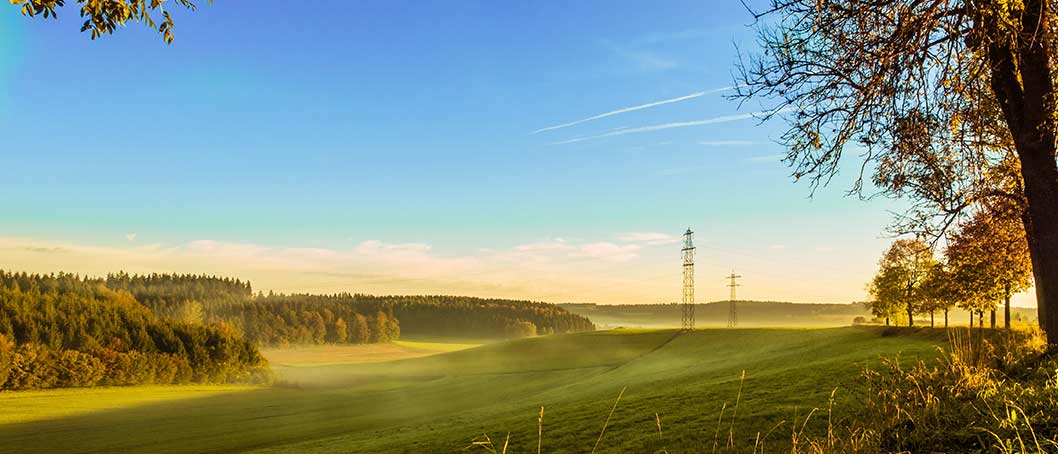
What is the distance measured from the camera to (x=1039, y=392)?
7.94 metres

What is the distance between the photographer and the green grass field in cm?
1708

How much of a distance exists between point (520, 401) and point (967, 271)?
2616cm

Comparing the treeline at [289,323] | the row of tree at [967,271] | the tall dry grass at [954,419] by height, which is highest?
the row of tree at [967,271]

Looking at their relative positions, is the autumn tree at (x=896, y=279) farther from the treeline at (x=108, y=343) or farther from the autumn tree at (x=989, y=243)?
the treeline at (x=108, y=343)

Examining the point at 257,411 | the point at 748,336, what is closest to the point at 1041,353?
the point at 748,336

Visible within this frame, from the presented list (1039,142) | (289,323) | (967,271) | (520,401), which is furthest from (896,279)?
(289,323)

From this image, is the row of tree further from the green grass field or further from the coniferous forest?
the coniferous forest

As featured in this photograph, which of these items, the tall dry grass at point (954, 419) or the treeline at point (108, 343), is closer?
the tall dry grass at point (954, 419)

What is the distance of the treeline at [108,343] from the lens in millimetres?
97500

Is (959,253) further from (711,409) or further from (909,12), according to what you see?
(909,12)

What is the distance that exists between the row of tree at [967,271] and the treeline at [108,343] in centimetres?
11044

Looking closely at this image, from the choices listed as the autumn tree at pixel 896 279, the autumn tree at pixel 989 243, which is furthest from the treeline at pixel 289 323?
the autumn tree at pixel 989 243

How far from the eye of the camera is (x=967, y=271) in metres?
25.3

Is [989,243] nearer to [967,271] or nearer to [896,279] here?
[967,271]
